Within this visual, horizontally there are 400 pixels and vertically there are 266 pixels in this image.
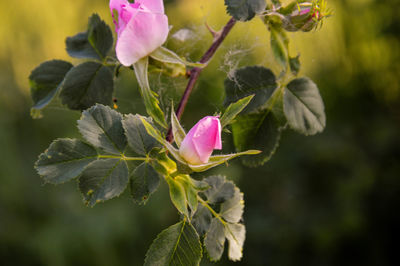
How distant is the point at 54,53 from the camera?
2139 mm

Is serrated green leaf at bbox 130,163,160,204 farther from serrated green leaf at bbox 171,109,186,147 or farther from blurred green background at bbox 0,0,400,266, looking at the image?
blurred green background at bbox 0,0,400,266

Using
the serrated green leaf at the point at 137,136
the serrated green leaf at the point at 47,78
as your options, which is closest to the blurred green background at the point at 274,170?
the serrated green leaf at the point at 47,78

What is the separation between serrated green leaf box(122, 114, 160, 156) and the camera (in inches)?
13.2

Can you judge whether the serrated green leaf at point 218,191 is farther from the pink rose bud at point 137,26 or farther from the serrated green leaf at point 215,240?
the pink rose bud at point 137,26

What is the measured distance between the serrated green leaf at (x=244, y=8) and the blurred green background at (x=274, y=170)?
107cm

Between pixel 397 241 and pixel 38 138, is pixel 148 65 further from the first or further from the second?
pixel 38 138

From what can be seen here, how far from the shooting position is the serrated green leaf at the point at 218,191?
39cm

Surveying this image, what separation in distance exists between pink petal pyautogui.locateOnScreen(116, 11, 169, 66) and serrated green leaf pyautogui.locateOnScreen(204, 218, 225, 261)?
156 mm

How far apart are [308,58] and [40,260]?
1.46 metres

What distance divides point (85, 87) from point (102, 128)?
3.3 inches

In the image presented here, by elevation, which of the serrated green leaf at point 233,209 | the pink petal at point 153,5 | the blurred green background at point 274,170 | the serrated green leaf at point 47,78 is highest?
the pink petal at point 153,5

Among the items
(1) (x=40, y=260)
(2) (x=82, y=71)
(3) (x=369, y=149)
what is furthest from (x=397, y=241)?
(2) (x=82, y=71)

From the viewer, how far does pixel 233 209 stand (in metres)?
0.40

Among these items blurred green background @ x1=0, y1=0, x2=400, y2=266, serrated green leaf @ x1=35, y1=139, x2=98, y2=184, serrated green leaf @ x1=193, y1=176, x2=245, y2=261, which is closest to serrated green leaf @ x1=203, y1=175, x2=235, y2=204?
serrated green leaf @ x1=193, y1=176, x2=245, y2=261
